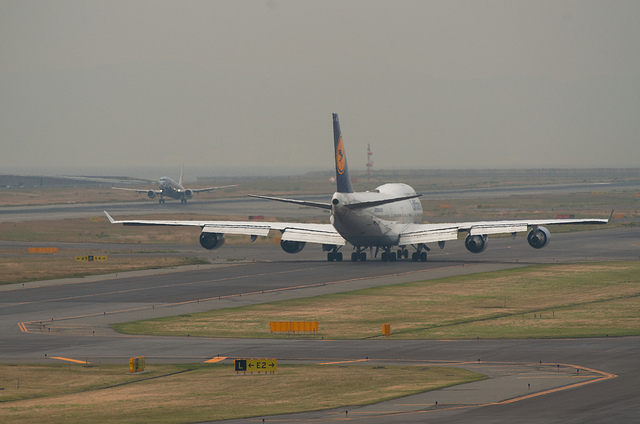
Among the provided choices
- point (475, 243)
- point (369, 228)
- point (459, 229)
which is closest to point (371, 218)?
point (369, 228)

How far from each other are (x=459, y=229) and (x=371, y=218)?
8.20 meters

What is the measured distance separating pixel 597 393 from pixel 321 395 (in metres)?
10.4

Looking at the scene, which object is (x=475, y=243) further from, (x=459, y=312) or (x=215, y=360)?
(x=215, y=360)

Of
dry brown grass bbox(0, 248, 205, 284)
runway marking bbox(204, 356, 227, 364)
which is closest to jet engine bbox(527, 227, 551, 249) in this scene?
dry brown grass bbox(0, 248, 205, 284)

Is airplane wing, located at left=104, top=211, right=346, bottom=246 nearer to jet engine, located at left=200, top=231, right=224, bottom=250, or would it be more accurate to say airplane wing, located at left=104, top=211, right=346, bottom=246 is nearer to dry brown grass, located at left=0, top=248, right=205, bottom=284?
jet engine, located at left=200, top=231, right=224, bottom=250

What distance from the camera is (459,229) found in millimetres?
87250

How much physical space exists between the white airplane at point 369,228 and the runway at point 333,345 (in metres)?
2.43

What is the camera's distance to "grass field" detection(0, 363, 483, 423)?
34.1 metres

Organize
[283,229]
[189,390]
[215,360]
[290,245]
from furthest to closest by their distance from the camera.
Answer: [290,245] → [283,229] → [215,360] → [189,390]

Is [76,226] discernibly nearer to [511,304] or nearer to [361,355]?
[511,304]

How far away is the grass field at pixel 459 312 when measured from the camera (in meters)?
53.7

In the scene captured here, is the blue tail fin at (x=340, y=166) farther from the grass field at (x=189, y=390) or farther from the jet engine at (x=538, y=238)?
the grass field at (x=189, y=390)

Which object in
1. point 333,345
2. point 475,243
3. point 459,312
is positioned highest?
point 475,243

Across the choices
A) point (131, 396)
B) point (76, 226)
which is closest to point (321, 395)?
point (131, 396)
